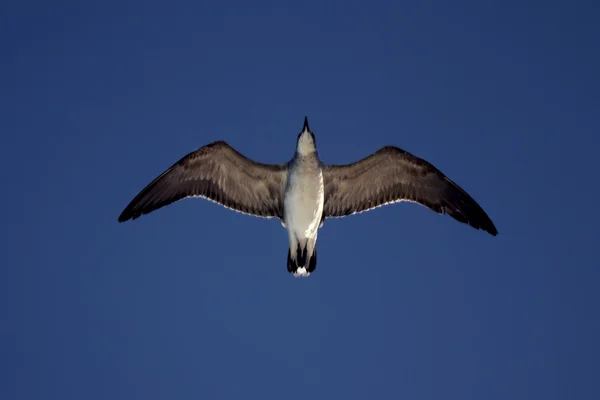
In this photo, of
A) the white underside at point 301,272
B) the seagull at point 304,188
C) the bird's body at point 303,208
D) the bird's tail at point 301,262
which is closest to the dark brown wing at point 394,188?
the seagull at point 304,188

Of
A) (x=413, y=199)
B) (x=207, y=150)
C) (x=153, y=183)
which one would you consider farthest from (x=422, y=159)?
(x=153, y=183)

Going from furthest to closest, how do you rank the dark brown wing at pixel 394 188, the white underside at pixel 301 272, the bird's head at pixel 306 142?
the dark brown wing at pixel 394 188 < the white underside at pixel 301 272 < the bird's head at pixel 306 142

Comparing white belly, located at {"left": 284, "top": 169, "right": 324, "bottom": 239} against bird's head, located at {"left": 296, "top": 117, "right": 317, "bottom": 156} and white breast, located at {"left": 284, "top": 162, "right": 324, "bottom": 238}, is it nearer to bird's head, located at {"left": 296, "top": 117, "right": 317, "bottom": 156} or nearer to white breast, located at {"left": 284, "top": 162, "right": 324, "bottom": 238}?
white breast, located at {"left": 284, "top": 162, "right": 324, "bottom": 238}

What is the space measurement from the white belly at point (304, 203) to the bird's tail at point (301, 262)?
27 cm

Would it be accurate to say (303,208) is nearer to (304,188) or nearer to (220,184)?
(304,188)

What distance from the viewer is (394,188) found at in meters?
16.4

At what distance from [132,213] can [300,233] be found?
3049 millimetres

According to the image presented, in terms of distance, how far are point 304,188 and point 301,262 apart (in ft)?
4.46

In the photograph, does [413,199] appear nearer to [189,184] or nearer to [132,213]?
[189,184]

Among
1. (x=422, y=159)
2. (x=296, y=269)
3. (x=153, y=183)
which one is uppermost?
(x=422, y=159)

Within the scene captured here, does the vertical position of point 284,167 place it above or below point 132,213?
above

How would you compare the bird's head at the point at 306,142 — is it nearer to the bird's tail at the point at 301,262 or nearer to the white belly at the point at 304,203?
the white belly at the point at 304,203

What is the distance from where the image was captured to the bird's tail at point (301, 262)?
15.7 m

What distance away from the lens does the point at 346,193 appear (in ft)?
54.0
